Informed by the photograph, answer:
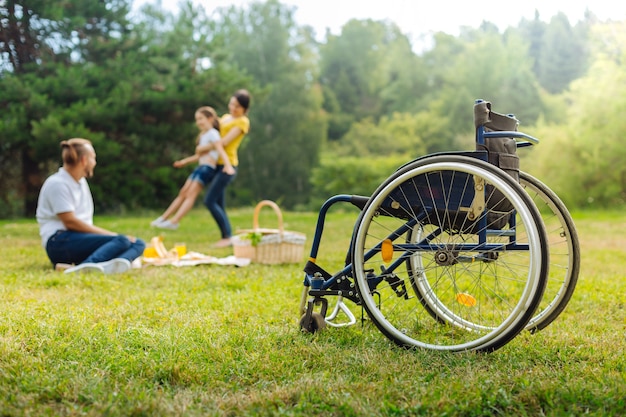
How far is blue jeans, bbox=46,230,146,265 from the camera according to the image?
538 centimetres

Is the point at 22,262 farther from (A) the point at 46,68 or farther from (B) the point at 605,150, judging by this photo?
(B) the point at 605,150

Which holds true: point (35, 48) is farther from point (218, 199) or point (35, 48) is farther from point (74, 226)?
point (74, 226)


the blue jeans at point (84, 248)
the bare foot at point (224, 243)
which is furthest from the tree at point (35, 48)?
the blue jeans at point (84, 248)

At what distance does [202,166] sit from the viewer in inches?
305

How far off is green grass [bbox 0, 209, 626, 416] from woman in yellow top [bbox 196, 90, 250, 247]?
9.97 ft

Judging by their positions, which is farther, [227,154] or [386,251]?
[227,154]

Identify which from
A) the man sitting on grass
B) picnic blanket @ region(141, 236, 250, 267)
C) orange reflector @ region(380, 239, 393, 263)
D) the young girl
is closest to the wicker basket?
picnic blanket @ region(141, 236, 250, 267)

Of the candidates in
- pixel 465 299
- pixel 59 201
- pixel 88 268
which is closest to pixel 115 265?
pixel 88 268

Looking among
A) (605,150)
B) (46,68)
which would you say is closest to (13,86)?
(46,68)

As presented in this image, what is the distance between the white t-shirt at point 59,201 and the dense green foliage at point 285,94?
8.47 metres

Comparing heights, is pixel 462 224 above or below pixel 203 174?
below

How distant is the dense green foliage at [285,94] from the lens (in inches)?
566

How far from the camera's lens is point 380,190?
2.95 meters

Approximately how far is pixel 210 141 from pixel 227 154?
33cm
